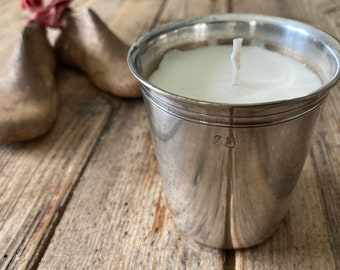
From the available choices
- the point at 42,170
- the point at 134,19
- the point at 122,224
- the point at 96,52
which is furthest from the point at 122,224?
the point at 134,19

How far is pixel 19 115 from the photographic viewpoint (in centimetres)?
53

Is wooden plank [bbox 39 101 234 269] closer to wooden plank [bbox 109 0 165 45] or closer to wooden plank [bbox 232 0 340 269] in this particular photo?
wooden plank [bbox 232 0 340 269]

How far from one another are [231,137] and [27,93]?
1.09 ft

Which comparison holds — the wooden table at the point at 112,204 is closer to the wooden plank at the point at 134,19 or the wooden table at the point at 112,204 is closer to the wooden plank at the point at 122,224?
the wooden plank at the point at 122,224

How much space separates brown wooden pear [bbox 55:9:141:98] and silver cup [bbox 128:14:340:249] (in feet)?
0.67

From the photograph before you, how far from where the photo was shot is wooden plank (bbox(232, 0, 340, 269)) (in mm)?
382

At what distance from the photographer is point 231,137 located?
0.31 metres

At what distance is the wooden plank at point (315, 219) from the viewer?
0.38 meters

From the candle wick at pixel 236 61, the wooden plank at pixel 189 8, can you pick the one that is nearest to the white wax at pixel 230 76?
the candle wick at pixel 236 61

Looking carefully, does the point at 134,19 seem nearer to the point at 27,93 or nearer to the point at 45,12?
the point at 45,12

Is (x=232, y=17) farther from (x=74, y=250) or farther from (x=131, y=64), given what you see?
(x=74, y=250)

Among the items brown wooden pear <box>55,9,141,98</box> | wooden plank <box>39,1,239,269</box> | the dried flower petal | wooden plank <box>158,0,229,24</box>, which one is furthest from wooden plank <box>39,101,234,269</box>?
wooden plank <box>158,0,229,24</box>

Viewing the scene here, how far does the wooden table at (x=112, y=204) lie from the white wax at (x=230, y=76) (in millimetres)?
137

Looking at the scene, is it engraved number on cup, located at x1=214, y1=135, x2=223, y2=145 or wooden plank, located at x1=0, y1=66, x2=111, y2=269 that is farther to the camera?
wooden plank, located at x1=0, y1=66, x2=111, y2=269
